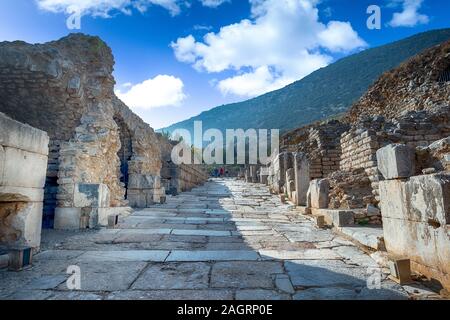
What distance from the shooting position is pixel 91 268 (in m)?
3.17

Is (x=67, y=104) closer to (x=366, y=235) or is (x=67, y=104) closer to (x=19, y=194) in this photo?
(x=19, y=194)

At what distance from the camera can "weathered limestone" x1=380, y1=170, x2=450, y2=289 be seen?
255 cm

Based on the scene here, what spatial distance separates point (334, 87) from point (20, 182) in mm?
73388

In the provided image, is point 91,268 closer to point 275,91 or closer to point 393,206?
point 393,206

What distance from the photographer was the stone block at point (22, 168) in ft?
10.2

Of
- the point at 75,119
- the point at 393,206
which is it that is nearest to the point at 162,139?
the point at 75,119

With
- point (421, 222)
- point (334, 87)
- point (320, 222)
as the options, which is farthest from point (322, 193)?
point (334, 87)

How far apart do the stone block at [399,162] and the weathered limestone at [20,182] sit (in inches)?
177

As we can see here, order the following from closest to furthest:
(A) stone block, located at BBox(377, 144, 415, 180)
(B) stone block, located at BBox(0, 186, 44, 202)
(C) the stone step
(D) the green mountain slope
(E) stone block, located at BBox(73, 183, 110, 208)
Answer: (B) stone block, located at BBox(0, 186, 44, 202), (A) stone block, located at BBox(377, 144, 415, 180), (C) the stone step, (E) stone block, located at BBox(73, 183, 110, 208), (D) the green mountain slope

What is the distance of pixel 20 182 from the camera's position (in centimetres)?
333

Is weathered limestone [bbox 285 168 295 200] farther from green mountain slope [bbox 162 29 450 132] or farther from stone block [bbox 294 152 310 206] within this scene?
green mountain slope [bbox 162 29 450 132]

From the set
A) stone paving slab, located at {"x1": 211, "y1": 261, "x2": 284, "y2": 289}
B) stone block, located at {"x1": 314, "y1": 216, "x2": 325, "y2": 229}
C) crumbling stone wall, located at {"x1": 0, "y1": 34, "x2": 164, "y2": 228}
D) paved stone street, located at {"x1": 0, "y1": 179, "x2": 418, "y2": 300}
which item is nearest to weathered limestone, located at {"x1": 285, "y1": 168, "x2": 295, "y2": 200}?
stone block, located at {"x1": 314, "y1": 216, "x2": 325, "y2": 229}

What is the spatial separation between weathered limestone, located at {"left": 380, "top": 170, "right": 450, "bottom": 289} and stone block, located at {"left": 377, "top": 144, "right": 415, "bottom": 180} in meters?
0.10

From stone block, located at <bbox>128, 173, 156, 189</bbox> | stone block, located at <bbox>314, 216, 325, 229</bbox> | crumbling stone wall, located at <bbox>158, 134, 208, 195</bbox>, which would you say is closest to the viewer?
stone block, located at <bbox>314, 216, 325, 229</bbox>
